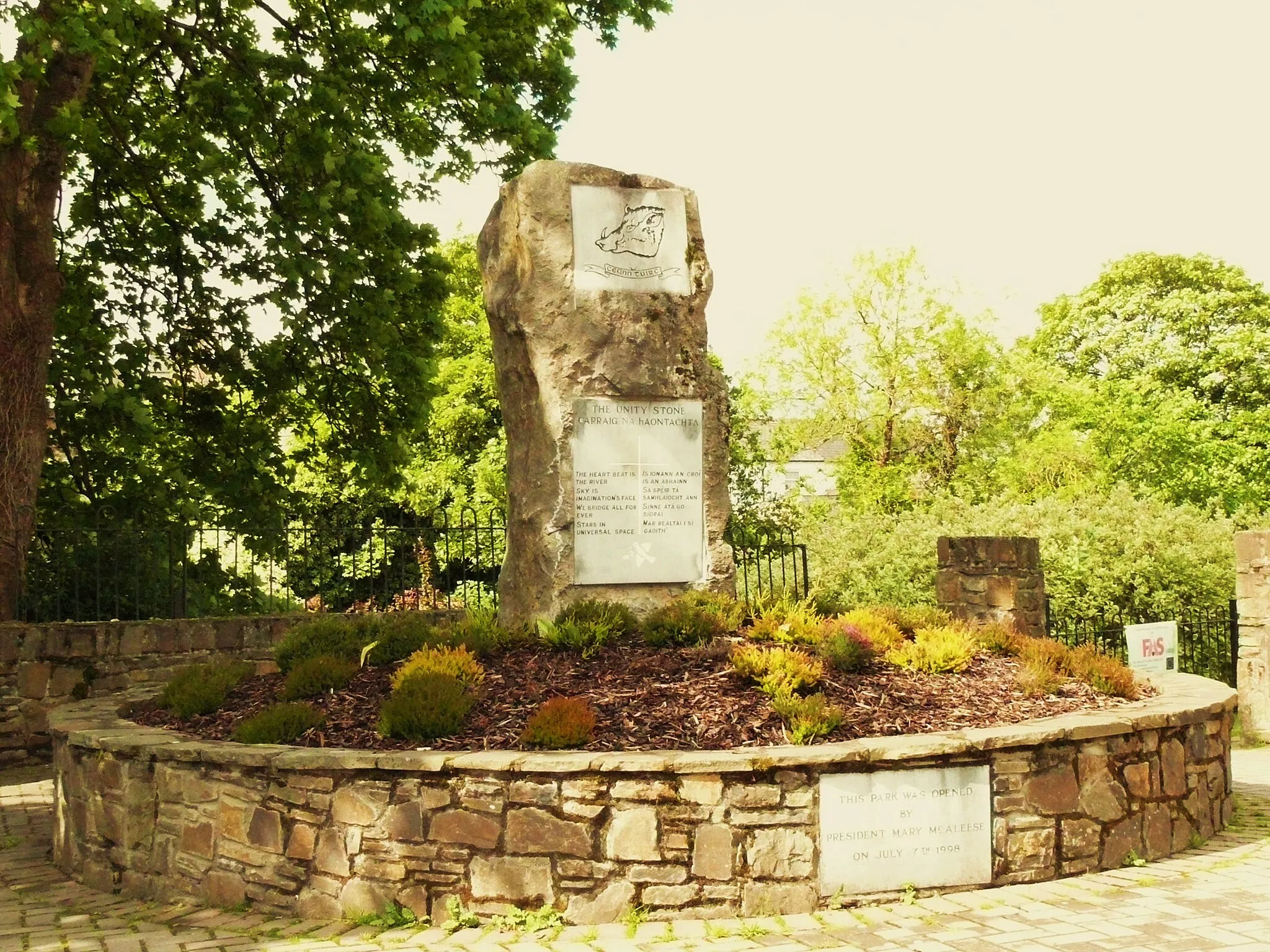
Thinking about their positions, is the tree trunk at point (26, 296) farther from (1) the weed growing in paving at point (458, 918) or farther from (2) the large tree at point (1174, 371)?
(2) the large tree at point (1174, 371)

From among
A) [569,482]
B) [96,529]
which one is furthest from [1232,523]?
[96,529]

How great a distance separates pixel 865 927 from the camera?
536 cm

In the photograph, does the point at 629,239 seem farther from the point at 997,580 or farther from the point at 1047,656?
the point at 997,580

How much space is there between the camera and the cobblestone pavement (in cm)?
508

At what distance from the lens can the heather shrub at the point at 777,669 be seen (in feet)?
21.6

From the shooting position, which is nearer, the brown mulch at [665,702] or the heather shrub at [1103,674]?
the brown mulch at [665,702]

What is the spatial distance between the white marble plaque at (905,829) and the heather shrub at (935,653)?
153 centimetres

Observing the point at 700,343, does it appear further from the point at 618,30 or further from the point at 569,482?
the point at 618,30

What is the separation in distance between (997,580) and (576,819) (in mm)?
8006

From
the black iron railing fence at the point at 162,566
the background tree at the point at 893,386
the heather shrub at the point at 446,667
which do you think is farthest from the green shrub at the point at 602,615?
the background tree at the point at 893,386

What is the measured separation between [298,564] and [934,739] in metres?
13.9

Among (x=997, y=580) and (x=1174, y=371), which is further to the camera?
(x=1174, y=371)

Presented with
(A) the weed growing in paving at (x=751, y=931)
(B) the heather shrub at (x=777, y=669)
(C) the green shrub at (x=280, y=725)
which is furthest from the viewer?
(B) the heather shrub at (x=777, y=669)

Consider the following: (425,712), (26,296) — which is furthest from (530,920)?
(26,296)
